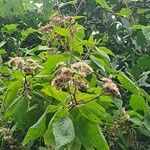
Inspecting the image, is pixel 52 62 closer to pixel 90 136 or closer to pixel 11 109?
pixel 11 109

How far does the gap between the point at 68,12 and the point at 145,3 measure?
0.41m

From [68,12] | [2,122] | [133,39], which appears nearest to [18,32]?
[68,12]

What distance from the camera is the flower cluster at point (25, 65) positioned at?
4.16ft

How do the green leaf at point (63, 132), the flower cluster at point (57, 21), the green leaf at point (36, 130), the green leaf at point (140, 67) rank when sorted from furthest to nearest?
the green leaf at point (140, 67) < the flower cluster at point (57, 21) < the green leaf at point (36, 130) < the green leaf at point (63, 132)

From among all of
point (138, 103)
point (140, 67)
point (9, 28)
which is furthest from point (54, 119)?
point (9, 28)

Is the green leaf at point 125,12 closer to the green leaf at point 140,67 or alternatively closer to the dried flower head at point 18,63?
the green leaf at point 140,67

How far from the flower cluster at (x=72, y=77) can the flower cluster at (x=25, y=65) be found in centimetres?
16

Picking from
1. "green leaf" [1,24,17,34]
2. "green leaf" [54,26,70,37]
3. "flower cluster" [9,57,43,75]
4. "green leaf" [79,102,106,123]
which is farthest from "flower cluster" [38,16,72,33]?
"green leaf" [1,24,17,34]

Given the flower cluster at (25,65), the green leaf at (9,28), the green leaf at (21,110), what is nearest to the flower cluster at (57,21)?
the flower cluster at (25,65)

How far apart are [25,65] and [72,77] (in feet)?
0.66

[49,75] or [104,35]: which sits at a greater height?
[49,75]

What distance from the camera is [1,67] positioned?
1.71 m

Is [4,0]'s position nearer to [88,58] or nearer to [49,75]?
[88,58]

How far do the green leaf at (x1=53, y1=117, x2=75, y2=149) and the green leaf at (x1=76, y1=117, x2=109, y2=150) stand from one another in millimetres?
42
